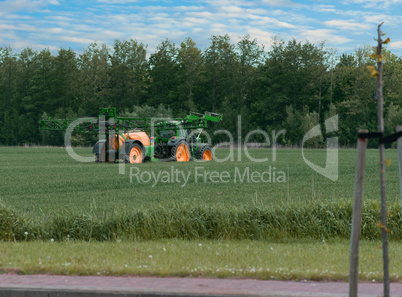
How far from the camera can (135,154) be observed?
27141 millimetres

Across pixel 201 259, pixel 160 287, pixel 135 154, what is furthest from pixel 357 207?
pixel 135 154

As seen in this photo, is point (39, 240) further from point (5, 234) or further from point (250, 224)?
point (250, 224)

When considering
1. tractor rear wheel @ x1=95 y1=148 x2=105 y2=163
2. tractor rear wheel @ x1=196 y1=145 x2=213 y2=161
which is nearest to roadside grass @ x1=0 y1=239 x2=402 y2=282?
tractor rear wheel @ x1=95 y1=148 x2=105 y2=163

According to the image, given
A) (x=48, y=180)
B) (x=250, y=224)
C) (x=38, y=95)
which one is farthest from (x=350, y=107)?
(x=250, y=224)

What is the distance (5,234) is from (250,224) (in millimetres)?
3856

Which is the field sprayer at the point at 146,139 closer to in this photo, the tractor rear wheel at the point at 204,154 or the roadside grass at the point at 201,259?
the tractor rear wheel at the point at 204,154

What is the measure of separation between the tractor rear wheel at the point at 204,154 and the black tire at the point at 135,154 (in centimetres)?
387

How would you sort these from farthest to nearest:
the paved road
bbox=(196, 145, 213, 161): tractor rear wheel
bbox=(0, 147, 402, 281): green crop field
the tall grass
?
Answer: bbox=(196, 145, 213, 161): tractor rear wheel
the tall grass
bbox=(0, 147, 402, 281): green crop field
the paved road

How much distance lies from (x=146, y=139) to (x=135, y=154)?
1240 millimetres

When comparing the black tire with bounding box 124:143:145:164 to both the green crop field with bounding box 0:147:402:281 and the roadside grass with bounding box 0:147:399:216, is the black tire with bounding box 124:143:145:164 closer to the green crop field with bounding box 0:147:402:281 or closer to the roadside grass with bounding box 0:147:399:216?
the roadside grass with bounding box 0:147:399:216

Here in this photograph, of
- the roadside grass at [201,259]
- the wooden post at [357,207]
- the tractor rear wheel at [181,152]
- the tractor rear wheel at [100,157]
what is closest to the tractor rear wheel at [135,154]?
the tractor rear wheel at [181,152]

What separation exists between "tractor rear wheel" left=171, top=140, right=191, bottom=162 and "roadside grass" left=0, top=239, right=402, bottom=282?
2065cm

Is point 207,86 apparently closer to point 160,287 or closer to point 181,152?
point 181,152

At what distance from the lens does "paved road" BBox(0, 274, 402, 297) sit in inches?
182
